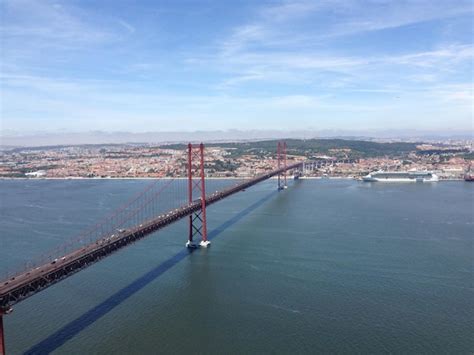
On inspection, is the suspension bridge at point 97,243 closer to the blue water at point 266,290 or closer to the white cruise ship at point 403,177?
the blue water at point 266,290

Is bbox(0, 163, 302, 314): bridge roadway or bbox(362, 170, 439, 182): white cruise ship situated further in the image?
bbox(362, 170, 439, 182): white cruise ship

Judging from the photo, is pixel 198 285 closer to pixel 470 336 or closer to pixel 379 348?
pixel 379 348

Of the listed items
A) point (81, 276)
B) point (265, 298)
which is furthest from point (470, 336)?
point (81, 276)

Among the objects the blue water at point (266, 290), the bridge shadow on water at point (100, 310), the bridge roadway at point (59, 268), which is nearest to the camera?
the bridge roadway at point (59, 268)

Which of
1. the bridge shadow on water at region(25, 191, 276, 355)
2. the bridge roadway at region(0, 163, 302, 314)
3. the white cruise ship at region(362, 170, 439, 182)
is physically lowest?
the bridge shadow on water at region(25, 191, 276, 355)

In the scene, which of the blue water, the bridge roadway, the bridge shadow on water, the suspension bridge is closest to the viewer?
the bridge roadway

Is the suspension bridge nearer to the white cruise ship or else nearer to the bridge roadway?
the bridge roadway

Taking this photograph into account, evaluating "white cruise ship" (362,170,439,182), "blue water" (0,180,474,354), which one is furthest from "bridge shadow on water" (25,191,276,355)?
"white cruise ship" (362,170,439,182)

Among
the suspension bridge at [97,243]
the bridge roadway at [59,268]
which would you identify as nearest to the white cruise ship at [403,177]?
the suspension bridge at [97,243]
